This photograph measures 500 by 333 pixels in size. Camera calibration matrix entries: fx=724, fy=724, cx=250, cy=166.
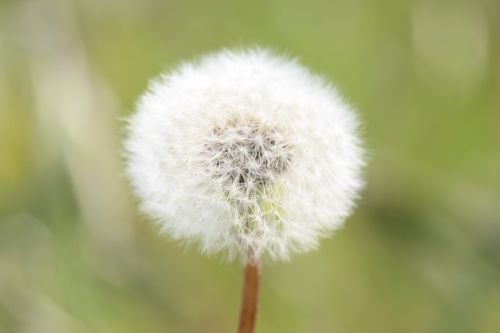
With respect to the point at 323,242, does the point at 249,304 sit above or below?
below

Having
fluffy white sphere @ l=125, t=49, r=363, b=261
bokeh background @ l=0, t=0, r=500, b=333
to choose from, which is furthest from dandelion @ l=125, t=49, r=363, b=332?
bokeh background @ l=0, t=0, r=500, b=333

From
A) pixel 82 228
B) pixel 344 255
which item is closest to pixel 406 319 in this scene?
pixel 344 255

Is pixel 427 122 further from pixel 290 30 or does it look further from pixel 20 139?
pixel 20 139

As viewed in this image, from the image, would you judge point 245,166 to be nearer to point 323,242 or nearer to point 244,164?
point 244,164

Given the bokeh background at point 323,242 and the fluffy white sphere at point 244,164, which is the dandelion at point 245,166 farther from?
the bokeh background at point 323,242

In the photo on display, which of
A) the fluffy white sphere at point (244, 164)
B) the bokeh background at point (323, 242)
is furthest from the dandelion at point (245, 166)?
the bokeh background at point (323, 242)

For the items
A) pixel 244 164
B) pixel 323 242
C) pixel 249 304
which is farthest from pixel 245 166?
pixel 323 242

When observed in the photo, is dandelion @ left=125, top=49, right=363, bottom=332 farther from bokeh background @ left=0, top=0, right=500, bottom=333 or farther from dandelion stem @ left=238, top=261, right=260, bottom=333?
bokeh background @ left=0, top=0, right=500, bottom=333
